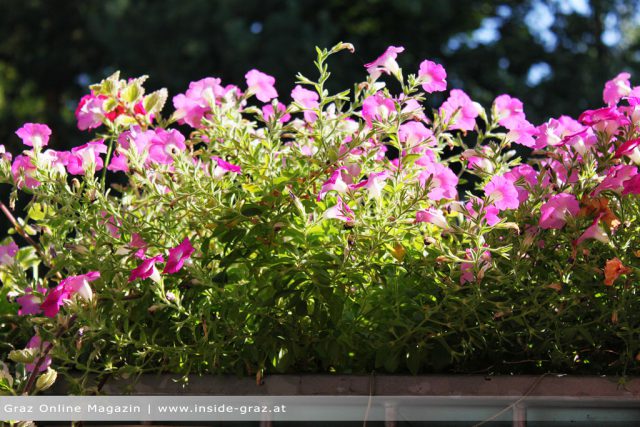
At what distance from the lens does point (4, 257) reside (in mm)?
1299

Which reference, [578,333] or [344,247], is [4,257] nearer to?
[344,247]

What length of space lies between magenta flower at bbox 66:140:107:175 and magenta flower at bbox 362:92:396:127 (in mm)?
424

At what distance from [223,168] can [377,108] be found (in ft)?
0.79

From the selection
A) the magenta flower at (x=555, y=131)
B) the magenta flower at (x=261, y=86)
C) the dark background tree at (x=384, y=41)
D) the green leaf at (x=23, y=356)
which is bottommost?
the green leaf at (x=23, y=356)

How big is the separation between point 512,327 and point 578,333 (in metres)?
0.09

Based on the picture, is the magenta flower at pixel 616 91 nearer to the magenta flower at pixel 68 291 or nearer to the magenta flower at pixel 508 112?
the magenta flower at pixel 508 112

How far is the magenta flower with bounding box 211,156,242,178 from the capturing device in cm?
111

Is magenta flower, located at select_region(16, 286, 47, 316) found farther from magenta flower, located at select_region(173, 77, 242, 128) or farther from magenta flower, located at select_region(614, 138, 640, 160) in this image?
magenta flower, located at select_region(614, 138, 640, 160)

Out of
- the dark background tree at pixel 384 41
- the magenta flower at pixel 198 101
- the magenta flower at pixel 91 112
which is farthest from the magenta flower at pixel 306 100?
the dark background tree at pixel 384 41

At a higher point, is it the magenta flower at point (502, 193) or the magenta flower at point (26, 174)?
the magenta flower at point (26, 174)

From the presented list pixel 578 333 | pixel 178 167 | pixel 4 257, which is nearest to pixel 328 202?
pixel 178 167

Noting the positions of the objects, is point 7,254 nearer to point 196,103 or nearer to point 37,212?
point 37,212

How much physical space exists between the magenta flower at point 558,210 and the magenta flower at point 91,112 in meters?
0.76

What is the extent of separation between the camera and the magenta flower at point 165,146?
1168 mm
